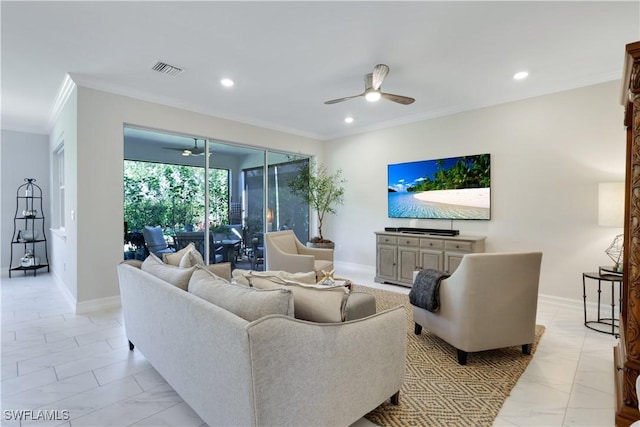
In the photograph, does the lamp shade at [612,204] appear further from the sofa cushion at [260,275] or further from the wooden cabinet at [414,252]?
the sofa cushion at [260,275]

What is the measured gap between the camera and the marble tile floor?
188 cm

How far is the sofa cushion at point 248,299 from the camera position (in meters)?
1.45

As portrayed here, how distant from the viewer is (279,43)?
9.67 ft

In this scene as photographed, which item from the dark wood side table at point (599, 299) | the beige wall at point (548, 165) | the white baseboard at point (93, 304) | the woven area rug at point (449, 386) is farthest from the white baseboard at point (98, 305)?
the dark wood side table at point (599, 299)

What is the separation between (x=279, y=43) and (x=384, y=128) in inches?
126

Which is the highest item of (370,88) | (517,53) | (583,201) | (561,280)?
(517,53)

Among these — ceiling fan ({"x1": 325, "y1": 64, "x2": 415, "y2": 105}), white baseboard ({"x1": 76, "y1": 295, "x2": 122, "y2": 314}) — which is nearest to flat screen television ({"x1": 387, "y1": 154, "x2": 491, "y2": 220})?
ceiling fan ({"x1": 325, "y1": 64, "x2": 415, "y2": 105})

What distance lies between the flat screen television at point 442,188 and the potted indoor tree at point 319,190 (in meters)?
1.19

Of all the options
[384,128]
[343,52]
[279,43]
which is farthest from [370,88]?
[384,128]

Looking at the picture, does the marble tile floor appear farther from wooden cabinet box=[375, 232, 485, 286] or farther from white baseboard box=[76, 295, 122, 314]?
wooden cabinet box=[375, 232, 485, 286]

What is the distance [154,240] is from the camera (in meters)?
4.61

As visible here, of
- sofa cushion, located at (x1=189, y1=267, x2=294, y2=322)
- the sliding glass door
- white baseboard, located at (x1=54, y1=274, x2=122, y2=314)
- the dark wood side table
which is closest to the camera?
sofa cushion, located at (x1=189, y1=267, x2=294, y2=322)

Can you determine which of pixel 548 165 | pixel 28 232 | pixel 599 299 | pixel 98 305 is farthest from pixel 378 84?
pixel 28 232

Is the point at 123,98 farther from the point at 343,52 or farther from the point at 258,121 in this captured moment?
the point at 343,52
